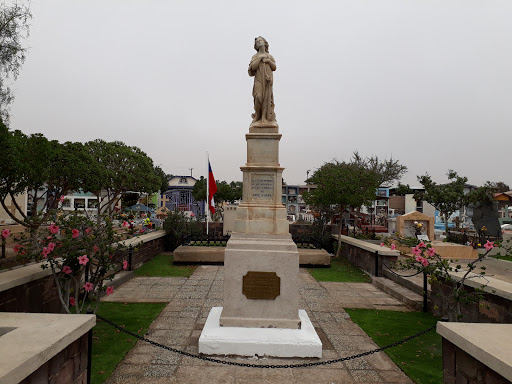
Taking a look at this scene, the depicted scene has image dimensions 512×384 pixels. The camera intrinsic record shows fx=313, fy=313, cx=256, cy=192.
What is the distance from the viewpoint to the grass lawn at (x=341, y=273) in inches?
403

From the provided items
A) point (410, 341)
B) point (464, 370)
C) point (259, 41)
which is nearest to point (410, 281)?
point (410, 341)

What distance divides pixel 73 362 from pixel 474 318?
Result: 617 centimetres

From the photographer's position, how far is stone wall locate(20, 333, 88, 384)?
105 inches

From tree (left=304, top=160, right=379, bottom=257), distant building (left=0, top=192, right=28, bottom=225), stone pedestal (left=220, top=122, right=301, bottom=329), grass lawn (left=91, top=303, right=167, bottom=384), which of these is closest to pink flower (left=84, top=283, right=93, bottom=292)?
grass lawn (left=91, top=303, right=167, bottom=384)

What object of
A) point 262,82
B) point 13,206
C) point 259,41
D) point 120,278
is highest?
point 259,41

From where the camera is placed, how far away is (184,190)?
52.6 m

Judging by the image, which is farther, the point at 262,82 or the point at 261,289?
the point at 262,82

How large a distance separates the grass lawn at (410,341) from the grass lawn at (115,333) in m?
4.07

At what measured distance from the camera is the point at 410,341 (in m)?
5.45

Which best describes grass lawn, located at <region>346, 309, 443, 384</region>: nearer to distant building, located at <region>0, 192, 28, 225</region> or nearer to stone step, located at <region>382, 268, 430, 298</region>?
stone step, located at <region>382, 268, 430, 298</region>

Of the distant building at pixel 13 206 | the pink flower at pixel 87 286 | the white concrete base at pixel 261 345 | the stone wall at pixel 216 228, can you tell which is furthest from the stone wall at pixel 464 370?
the distant building at pixel 13 206

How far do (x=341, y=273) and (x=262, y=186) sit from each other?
6.89 meters

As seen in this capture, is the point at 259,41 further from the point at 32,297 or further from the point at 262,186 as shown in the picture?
the point at 32,297

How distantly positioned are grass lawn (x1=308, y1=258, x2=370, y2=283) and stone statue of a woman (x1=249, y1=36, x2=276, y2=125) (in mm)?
6362
